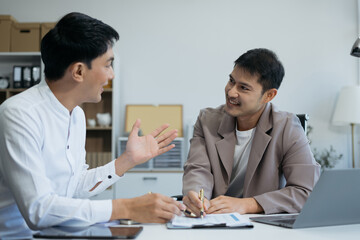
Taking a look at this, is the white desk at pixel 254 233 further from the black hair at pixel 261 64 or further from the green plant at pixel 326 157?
the green plant at pixel 326 157

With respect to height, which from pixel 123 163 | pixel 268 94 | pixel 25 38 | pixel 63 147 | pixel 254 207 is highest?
pixel 25 38

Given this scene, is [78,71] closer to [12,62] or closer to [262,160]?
[262,160]

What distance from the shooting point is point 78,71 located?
1.33m

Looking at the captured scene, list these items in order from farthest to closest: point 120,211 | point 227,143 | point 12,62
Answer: point 12,62 → point 227,143 → point 120,211

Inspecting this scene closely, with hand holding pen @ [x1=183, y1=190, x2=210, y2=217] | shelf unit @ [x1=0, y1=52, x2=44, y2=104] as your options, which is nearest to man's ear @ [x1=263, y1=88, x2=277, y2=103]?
hand holding pen @ [x1=183, y1=190, x2=210, y2=217]

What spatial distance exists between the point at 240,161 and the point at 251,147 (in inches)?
6.1

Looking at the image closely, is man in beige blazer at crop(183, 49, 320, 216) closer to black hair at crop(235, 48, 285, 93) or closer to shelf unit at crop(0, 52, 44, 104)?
black hair at crop(235, 48, 285, 93)

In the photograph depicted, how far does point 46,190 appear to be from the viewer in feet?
3.53

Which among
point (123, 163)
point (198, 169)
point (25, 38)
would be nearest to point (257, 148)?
point (198, 169)

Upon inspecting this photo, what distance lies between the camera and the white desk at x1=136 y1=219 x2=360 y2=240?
1.01m

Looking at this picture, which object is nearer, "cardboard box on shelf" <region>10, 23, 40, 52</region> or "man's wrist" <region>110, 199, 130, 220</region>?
"man's wrist" <region>110, 199, 130, 220</region>

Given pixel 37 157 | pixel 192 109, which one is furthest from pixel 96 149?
pixel 37 157

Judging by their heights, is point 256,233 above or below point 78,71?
below

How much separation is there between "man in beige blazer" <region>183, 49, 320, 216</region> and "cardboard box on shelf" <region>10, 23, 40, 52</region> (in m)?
2.76
